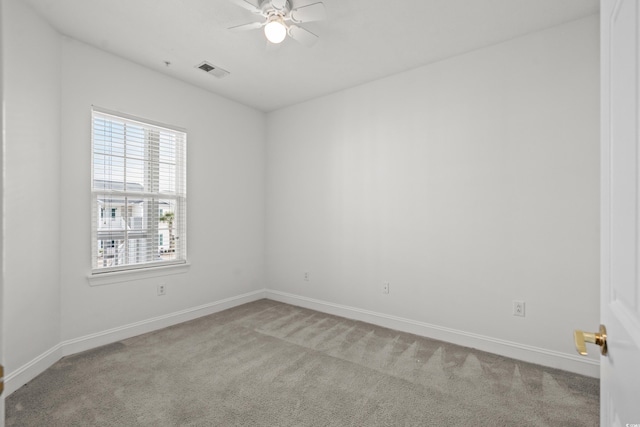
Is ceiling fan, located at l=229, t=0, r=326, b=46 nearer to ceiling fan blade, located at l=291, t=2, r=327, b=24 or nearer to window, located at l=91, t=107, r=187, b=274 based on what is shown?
ceiling fan blade, located at l=291, t=2, r=327, b=24

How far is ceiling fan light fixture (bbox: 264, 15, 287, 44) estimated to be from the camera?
2.29m

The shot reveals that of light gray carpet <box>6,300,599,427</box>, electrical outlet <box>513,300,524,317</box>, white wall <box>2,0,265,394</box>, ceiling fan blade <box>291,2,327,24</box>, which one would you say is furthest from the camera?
electrical outlet <box>513,300,524,317</box>

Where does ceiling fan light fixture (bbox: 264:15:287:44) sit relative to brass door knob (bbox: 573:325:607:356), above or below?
above

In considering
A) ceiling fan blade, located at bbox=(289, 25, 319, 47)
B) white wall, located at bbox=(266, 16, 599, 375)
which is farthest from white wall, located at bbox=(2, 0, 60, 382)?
white wall, located at bbox=(266, 16, 599, 375)

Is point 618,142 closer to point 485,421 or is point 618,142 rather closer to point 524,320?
point 485,421

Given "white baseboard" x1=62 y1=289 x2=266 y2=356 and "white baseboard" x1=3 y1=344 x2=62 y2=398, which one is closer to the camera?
"white baseboard" x1=3 y1=344 x2=62 y2=398

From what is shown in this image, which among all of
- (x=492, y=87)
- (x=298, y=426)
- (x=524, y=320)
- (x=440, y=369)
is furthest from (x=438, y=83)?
(x=298, y=426)

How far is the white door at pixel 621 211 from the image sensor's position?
594mm

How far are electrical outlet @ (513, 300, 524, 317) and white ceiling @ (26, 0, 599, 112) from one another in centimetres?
234

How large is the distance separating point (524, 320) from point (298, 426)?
6.93ft

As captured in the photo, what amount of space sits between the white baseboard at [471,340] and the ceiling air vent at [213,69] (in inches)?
116

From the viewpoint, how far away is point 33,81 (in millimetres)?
A: 2412

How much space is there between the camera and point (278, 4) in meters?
2.21

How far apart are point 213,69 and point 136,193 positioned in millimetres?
1560
